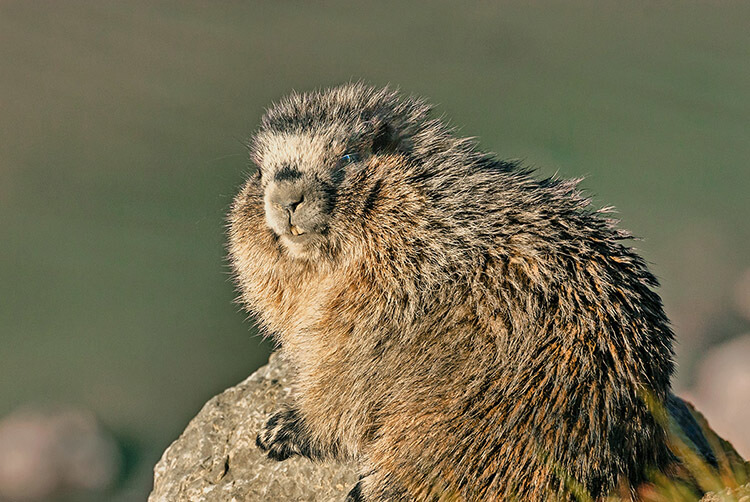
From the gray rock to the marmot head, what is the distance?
1.45m

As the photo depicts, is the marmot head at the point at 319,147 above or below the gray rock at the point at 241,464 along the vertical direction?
above

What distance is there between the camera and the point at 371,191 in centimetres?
463

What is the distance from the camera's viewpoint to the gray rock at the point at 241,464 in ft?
16.9

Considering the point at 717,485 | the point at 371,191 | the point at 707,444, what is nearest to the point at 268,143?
the point at 371,191

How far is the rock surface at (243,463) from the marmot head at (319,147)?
146 centimetres

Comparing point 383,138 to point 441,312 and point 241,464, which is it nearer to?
point 441,312

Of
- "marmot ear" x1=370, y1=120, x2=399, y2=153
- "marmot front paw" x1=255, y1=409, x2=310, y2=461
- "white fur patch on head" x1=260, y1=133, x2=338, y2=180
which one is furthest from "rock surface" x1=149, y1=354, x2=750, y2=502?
"marmot ear" x1=370, y1=120, x2=399, y2=153

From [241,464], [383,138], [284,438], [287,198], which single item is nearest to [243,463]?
[241,464]

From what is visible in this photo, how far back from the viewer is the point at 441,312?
13.9 ft

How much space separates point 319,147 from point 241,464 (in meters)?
2.37

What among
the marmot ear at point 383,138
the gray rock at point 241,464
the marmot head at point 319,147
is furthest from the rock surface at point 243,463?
the marmot ear at point 383,138

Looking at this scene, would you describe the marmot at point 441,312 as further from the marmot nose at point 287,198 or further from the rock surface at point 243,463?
the rock surface at point 243,463

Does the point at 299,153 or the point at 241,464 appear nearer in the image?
the point at 299,153

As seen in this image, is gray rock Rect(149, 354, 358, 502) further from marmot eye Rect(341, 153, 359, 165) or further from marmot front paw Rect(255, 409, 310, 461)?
marmot eye Rect(341, 153, 359, 165)
